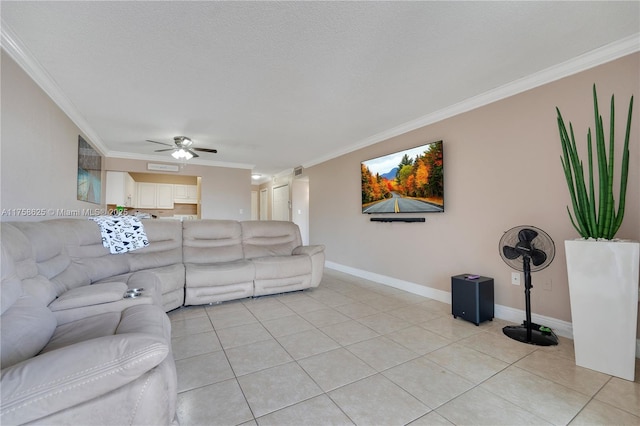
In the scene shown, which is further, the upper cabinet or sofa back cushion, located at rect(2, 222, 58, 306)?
the upper cabinet

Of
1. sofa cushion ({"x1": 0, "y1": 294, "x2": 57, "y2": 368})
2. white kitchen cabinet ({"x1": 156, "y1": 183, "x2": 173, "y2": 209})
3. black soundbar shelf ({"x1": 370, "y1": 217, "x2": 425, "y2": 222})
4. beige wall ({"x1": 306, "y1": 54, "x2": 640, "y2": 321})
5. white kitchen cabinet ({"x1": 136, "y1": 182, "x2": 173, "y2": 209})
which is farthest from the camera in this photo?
white kitchen cabinet ({"x1": 156, "y1": 183, "x2": 173, "y2": 209})

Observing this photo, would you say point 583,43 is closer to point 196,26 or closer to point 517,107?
point 517,107

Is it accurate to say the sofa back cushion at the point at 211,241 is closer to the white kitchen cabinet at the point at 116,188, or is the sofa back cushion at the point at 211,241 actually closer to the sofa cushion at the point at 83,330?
the sofa cushion at the point at 83,330

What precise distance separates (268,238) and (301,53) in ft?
8.32

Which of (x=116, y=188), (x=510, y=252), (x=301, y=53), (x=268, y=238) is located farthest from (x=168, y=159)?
(x=510, y=252)

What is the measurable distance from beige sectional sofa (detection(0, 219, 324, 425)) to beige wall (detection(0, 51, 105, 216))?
443 millimetres

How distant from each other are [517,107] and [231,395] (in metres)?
3.42

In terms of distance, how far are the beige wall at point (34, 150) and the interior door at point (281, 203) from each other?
4.43m

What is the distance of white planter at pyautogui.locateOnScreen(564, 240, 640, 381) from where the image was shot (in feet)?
5.60

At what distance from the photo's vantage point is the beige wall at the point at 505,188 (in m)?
2.20

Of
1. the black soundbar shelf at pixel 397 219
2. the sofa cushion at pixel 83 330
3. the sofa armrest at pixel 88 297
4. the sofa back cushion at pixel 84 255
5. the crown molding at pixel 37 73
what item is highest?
the crown molding at pixel 37 73

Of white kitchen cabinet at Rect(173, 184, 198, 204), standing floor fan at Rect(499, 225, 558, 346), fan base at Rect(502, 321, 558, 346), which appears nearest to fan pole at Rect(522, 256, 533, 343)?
standing floor fan at Rect(499, 225, 558, 346)

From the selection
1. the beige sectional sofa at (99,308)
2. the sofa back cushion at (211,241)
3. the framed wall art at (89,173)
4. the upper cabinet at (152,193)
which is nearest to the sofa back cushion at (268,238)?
the sofa back cushion at (211,241)

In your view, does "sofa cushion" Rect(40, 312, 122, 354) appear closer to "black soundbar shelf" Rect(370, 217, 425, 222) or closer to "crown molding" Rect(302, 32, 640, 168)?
"black soundbar shelf" Rect(370, 217, 425, 222)
